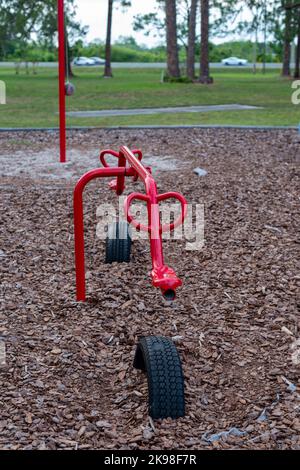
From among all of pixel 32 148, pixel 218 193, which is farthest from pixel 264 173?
pixel 32 148

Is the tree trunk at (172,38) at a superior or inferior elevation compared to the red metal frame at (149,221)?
superior

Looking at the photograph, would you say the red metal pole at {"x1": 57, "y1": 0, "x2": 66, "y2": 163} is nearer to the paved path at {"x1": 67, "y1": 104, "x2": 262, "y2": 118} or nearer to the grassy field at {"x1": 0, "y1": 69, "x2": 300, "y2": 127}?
the grassy field at {"x1": 0, "y1": 69, "x2": 300, "y2": 127}

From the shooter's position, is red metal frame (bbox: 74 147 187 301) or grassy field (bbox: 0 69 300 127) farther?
grassy field (bbox: 0 69 300 127)

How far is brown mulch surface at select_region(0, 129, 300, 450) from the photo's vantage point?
9.82 ft

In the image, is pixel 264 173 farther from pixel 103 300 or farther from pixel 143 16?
pixel 143 16

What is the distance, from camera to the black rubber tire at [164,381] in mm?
3029

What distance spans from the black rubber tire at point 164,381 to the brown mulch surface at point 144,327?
2.1 inches

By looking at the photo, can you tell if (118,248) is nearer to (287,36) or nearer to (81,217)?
(81,217)

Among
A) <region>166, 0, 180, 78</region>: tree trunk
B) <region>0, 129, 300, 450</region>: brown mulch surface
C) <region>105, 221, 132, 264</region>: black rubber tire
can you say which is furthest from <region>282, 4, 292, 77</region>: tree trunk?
<region>105, 221, 132, 264</region>: black rubber tire

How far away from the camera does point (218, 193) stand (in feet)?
21.7

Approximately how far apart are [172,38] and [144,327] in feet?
75.0

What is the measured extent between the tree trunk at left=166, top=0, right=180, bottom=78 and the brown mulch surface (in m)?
18.9

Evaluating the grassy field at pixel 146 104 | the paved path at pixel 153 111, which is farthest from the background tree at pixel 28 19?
the paved path at pixel 153 111

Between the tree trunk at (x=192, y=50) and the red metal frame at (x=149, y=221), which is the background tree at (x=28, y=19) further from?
the red metal frame at (x=149, y=221)
